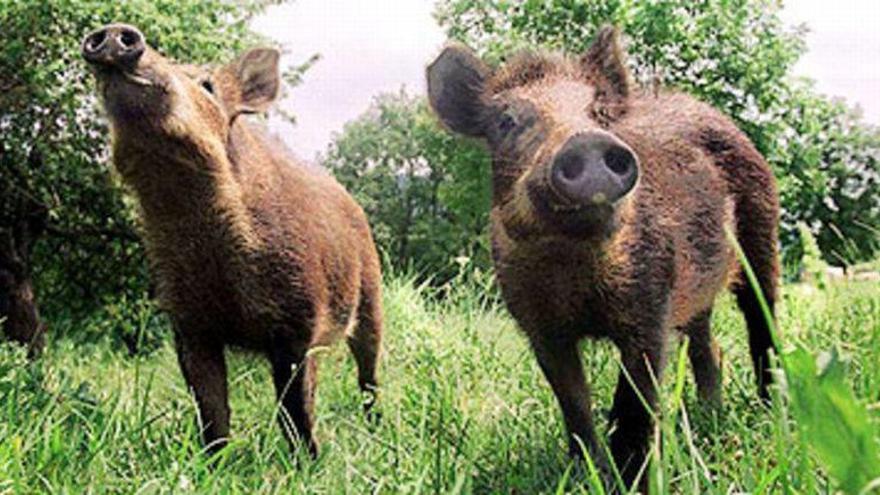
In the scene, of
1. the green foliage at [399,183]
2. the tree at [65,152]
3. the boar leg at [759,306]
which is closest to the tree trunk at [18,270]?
the tree at [65,152]

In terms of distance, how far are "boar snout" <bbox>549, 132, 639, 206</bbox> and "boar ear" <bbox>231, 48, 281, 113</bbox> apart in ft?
8.72

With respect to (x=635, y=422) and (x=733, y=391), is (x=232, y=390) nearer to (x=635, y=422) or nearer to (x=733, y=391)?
(x=733, y=391)

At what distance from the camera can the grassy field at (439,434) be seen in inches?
120

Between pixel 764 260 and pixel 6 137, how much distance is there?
33.3ft

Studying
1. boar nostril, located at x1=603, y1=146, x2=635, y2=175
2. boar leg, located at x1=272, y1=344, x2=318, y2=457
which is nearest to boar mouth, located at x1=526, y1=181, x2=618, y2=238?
boar nostril, located at x1=603, y1=146, x2=635, y2=175

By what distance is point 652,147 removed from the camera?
459cm

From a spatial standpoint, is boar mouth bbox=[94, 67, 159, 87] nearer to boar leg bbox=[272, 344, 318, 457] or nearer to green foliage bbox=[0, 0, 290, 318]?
boar leg bbox=[272, 344, 318, 457]

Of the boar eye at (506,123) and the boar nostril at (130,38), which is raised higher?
the boar nostril at (130,38)

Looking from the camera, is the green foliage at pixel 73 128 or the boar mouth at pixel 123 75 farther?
the green foliage at pixel 73 128

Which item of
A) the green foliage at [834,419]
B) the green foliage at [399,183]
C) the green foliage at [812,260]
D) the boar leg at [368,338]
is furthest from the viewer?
the green foliage at [399,183]

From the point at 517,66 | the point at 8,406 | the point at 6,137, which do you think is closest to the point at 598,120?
the point at 517,66

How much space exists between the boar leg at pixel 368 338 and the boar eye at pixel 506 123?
3.05 m

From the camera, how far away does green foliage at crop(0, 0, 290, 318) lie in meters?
11.9

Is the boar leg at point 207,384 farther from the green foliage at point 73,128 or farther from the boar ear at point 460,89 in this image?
the green foliage at point 73,128
